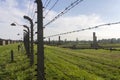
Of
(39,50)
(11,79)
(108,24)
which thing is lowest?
(11,79)

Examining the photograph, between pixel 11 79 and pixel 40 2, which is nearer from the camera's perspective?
pixel 40 2

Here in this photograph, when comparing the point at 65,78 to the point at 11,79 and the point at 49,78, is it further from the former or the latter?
A: the point at 11,79

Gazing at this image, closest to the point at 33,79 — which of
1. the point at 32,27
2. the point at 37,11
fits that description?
the point at 37,11

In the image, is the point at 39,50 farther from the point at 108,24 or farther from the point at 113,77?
the point at 113,77

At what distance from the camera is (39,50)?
1259 cm

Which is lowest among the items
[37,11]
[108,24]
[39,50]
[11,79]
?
[11,79]

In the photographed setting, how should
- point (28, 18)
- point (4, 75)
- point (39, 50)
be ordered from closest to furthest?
1. point (39, 50)
2. point (4, 75)
3. point (28, 18)

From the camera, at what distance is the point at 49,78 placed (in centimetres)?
1627

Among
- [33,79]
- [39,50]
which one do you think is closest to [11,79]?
[33,79]

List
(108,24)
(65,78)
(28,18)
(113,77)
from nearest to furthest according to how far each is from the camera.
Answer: (108,24)
(65,78)
(113,77)
(28,18)

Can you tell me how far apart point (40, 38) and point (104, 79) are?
5.92 m

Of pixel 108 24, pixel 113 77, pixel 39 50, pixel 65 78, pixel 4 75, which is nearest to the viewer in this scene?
pixel 108 24

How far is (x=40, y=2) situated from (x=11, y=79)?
6524mm

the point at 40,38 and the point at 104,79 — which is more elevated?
the point at 40,38
